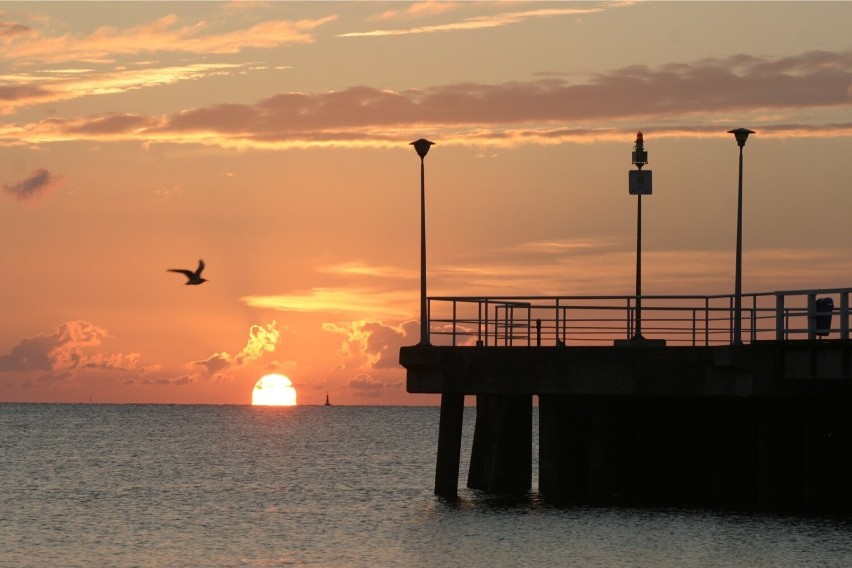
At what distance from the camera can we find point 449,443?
48.4 meters

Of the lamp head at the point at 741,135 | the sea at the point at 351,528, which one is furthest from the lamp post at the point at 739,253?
the sea at the point at 351,528

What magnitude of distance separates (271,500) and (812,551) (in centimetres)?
2780

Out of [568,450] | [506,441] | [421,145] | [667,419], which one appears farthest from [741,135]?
[506,441]

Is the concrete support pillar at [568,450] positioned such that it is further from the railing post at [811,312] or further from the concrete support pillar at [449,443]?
the railing post at [811,312]

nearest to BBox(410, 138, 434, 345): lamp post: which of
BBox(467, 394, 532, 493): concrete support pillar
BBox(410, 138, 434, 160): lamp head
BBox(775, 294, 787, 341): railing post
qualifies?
BBox(410, 138, 434, 160): lamp head

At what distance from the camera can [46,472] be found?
85.6m

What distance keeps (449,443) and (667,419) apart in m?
6.36

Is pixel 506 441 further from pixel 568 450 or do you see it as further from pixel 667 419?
pixel 667 419

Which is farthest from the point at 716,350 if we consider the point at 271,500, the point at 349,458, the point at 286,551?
the point at 349,458

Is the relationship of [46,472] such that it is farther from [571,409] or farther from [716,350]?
[716,350]

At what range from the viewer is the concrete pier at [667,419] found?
43.1 m

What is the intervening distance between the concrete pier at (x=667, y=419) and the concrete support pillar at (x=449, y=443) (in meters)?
0.04

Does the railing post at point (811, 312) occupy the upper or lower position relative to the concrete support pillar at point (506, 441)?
upper

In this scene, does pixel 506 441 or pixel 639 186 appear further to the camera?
pixel 506 441
